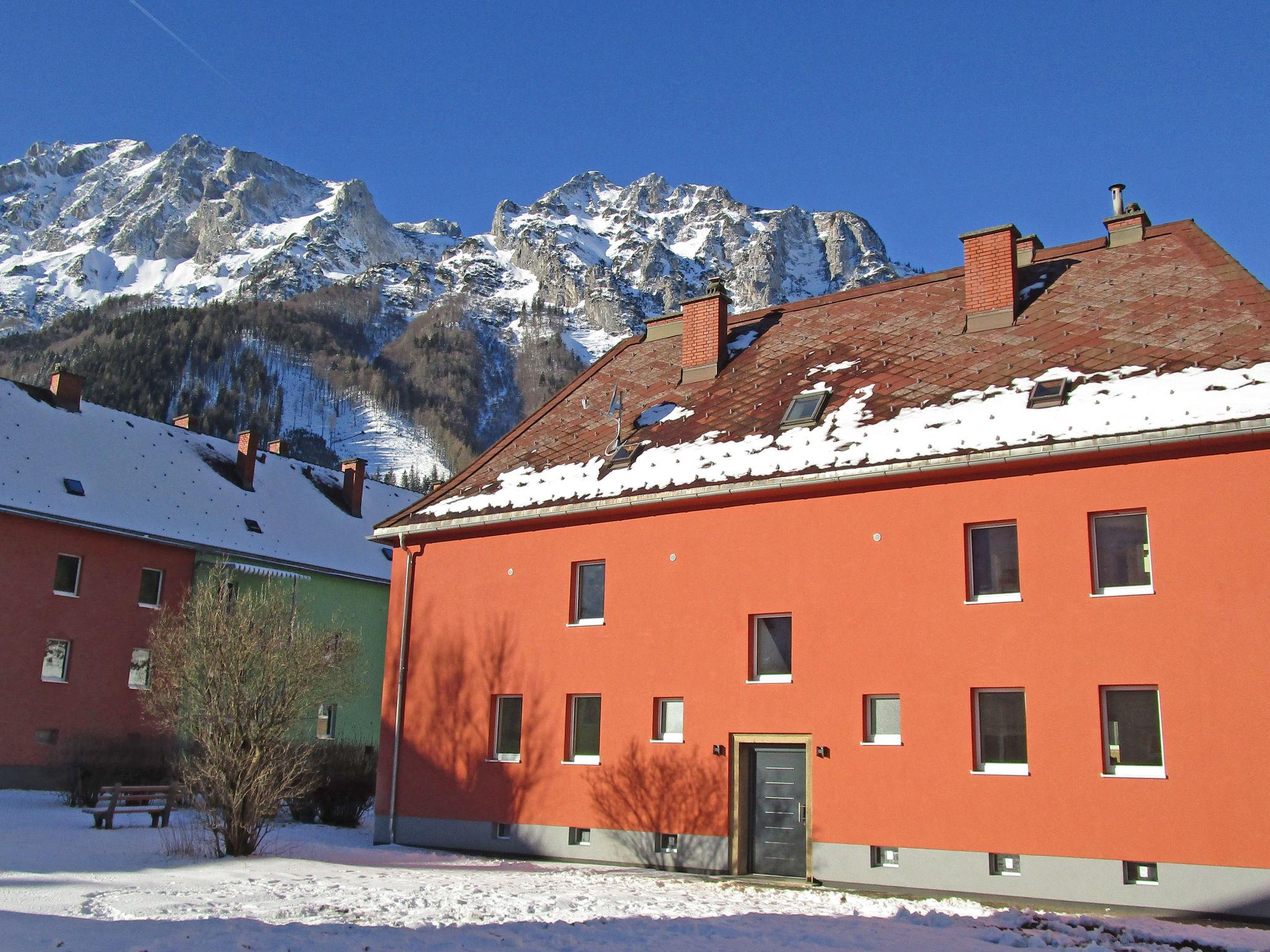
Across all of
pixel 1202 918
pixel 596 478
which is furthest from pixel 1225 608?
pixel 596 478

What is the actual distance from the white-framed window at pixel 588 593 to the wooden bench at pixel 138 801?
7604mm

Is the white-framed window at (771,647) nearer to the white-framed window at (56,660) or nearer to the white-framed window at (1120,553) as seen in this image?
the white-framed window at (1120,553)

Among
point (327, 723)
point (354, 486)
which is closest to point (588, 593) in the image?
point (327, 723)

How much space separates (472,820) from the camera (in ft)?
66.9

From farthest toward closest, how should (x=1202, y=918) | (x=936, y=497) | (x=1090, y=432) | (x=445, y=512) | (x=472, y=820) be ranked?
(x=445, y=512) < (x=472, y=820) < (x=936, y=497) < (x=1090, y=432) < (x=1202, y=918)

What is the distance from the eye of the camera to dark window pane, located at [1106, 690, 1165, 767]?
14320 mm

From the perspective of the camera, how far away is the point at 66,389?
37.1 m

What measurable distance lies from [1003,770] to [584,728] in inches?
298

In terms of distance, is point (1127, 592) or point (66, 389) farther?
point (66, 389)

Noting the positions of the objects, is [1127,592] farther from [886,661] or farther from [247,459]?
[247,459]

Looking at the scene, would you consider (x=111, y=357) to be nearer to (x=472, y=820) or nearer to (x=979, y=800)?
(x=472, y=820)

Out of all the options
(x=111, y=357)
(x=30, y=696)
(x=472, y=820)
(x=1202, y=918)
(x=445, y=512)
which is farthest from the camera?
(x=111, y=357)

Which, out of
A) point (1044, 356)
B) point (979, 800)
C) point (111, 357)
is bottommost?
point (979, 800)

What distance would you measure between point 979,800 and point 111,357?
130034 mm
